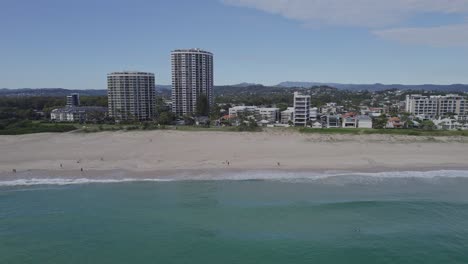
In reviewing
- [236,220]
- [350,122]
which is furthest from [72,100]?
[236,220]

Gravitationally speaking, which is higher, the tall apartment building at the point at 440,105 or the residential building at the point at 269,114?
the tall apartment building at the point at 440,105

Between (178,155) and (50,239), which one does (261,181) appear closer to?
(178,155)

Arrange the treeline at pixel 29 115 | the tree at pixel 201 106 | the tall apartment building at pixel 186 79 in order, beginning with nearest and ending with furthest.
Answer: the treeline at pixel 29 115 → the tree at pixel 201 106 → the tall apartment building at pixel 186 79

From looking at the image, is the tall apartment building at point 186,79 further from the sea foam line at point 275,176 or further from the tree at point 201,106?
the sea foam line at point 275,176

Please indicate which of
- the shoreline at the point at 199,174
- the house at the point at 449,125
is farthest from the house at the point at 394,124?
the shoreline at the point at 199,174

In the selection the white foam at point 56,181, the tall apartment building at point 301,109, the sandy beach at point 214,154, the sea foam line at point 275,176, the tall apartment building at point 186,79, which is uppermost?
the tall apartment building at point 186,79

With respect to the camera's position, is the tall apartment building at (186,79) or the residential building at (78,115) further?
the tall apartment building at (186,79)

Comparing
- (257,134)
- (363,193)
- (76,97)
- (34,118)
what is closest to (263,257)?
(363,193)
